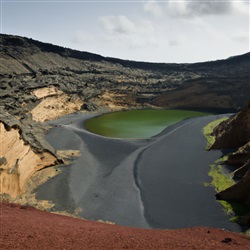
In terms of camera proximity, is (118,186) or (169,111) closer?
(118,186)

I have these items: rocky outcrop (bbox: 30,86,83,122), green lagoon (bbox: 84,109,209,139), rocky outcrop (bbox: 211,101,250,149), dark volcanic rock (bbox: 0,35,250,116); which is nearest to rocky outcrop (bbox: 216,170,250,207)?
rocky outcrop (bbox: 211,101,250,149)

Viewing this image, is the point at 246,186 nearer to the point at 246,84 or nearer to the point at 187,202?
the point at 187,202

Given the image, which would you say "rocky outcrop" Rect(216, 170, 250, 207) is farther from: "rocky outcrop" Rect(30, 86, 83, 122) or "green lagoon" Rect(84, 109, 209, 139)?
"rocky outcrop" Rect(30, 86, 83, 122)

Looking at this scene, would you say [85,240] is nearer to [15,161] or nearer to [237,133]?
[15,161]

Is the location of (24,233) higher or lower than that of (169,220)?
higher

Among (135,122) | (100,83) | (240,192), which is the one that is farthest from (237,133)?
(100,83)

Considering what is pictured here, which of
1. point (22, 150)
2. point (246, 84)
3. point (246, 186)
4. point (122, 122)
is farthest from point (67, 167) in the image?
point (246, 84)
